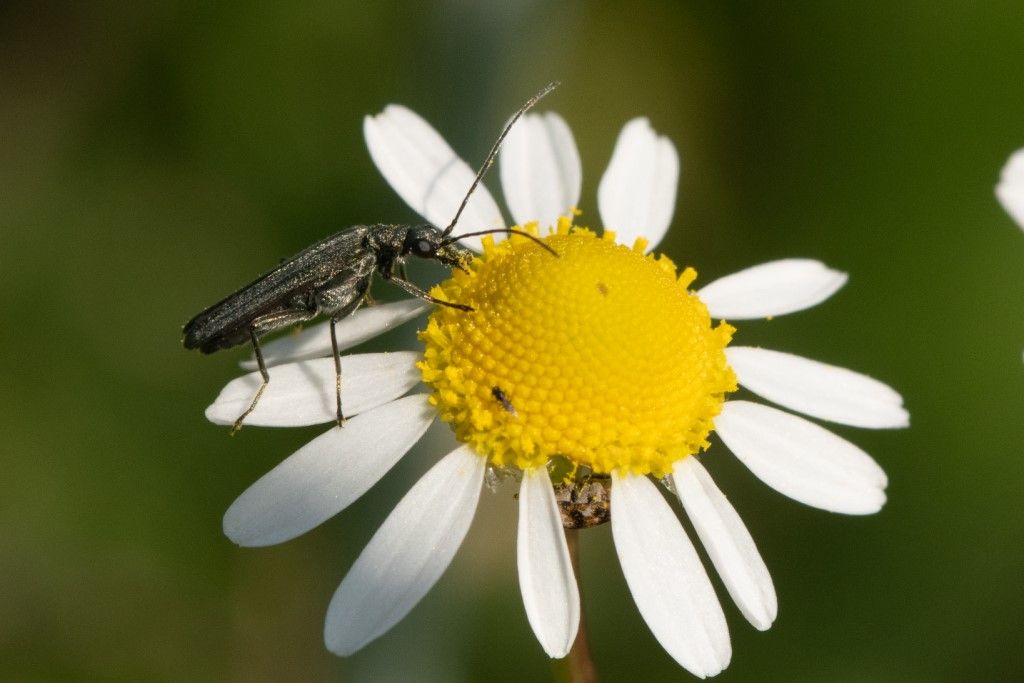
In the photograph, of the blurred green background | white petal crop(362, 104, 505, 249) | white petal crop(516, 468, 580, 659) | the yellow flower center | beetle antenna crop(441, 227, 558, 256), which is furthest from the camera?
the blurred green background

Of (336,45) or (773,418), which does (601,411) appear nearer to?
(773,418)

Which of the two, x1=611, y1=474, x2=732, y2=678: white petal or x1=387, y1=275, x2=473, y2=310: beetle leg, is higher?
x1=387, y1=275, x2=473, y2=310: beetle leg

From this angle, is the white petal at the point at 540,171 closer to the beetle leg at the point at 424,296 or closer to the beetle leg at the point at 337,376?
the beetle leg at the point at 424,296

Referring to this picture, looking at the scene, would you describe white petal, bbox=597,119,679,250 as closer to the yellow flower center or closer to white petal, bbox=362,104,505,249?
white petal, bbox=362,104,505,249

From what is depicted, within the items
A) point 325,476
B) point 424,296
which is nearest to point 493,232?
point 424,296

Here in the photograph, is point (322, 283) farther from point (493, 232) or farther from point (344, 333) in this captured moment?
point (493, 232)

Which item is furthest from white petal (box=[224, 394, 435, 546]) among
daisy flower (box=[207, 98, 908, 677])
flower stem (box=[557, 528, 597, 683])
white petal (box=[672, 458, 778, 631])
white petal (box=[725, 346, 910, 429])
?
white petal (box=[725, 346, 910, 429])

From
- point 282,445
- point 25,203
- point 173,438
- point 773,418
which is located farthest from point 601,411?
point 25,203
